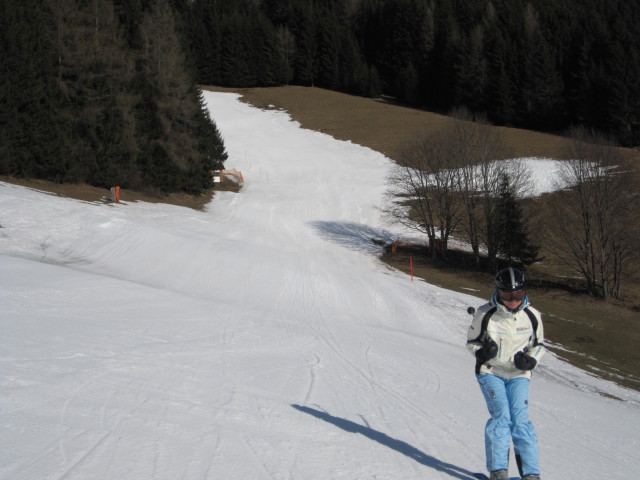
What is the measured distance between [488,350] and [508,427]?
0.71 m

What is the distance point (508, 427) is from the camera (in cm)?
487

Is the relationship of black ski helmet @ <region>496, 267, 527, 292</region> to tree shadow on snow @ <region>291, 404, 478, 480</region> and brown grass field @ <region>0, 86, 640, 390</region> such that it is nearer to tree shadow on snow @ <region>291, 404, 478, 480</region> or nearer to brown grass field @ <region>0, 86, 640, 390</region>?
tree shadow on snow @ <region>291, 404, 478, 480</region>

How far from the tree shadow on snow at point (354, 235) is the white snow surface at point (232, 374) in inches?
438

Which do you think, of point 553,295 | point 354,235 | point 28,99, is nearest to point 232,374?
point 553,295

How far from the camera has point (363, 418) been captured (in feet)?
22.0

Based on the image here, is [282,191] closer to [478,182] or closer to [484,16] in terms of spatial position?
[478,182]

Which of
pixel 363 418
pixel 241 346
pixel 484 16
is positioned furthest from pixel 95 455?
pixel 484 16

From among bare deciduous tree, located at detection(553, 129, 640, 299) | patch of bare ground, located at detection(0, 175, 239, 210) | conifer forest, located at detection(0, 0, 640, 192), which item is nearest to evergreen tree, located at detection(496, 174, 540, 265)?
bare deciduous tree, located at detection(553, 129, 640, 299)

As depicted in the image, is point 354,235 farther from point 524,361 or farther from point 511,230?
point 524,361

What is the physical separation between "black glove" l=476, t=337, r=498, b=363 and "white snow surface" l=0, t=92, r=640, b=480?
1.24m

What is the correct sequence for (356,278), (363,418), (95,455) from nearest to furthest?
1. (95,455)
2. (363,418)
3. (356,278)

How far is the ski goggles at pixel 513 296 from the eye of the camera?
4.84m

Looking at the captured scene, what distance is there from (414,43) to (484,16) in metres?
13.3

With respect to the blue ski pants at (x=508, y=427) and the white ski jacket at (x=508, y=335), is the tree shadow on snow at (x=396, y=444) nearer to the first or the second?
the blue ski pants at (x=508, y=427)
